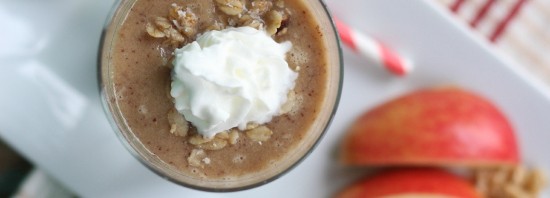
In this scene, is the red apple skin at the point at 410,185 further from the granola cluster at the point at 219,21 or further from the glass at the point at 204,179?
the granola cluster at the point at 219,21

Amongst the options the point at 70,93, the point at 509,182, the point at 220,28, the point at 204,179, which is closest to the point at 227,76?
the point at 220,28

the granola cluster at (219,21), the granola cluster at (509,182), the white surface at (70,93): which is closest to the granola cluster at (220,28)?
the granola cluster at (219,21)

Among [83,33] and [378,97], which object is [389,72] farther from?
[83,33]

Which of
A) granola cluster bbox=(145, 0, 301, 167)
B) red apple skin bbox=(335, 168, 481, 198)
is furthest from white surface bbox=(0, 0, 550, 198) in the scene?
granola cluster bbox=(145, 0, 301, 167)

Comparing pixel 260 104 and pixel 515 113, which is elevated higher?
pixel 515 113

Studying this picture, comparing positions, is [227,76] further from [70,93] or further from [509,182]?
[509,182]

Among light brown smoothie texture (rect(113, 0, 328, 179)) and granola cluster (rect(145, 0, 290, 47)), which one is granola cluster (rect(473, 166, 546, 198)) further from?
granola cluster (rect(145, 0, 290, 47))

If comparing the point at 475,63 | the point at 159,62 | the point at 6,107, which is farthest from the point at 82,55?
the point at 475,63
